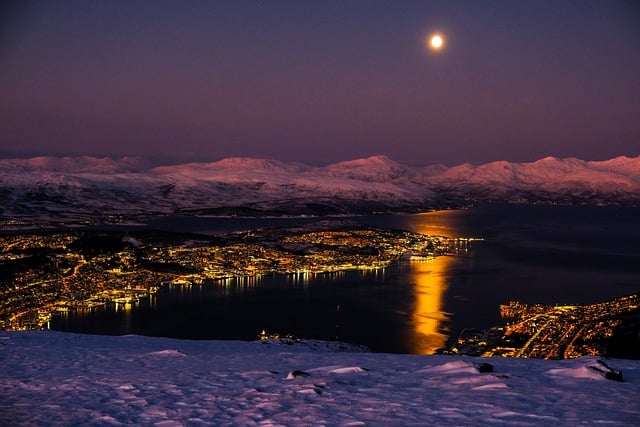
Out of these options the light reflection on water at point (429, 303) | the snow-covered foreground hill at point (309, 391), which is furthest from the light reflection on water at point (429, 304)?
the snow-covered foreground hill at point (309, 391)

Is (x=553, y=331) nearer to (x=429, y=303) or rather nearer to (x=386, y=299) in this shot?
(x=429, y=303)

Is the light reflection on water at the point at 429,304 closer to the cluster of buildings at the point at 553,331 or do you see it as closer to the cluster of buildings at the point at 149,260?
the cluster of buildings at the point at 553,331

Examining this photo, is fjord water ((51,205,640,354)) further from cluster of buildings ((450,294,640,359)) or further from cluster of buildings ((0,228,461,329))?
cluster of buildings ((0,228,461,329))

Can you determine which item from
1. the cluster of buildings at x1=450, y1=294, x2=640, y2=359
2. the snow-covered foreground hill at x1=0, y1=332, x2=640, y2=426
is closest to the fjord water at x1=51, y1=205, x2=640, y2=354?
the cluster of buildings at x1=450, y1=294, x2=640, y2=359

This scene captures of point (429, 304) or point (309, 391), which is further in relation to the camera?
point (429, 304)

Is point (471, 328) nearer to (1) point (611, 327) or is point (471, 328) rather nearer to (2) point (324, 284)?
(1) point (611, 327)

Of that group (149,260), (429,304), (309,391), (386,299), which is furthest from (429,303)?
(309,391)
